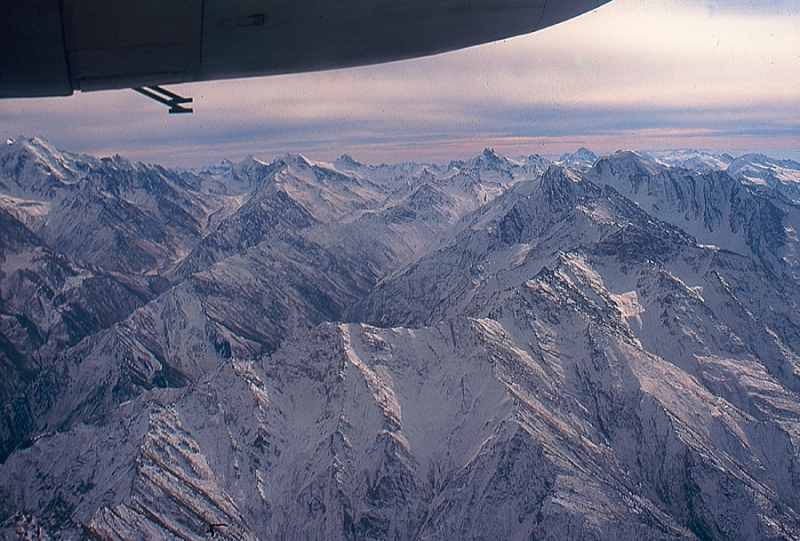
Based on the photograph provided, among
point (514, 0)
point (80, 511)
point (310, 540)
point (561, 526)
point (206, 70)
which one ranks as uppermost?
point (514, 0)

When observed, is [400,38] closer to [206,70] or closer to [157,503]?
[206,70]

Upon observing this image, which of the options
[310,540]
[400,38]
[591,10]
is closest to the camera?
[400,38]

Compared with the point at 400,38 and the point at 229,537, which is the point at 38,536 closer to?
the point at 229,537

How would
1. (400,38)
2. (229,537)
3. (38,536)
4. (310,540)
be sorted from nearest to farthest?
(400,38) → (38,536) → (229,537) → (310,540)

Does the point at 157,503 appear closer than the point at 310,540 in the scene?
Yes

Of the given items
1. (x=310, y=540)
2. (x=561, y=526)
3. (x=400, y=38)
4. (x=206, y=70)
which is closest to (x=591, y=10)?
(x=400, y=38)

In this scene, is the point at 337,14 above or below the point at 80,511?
above
